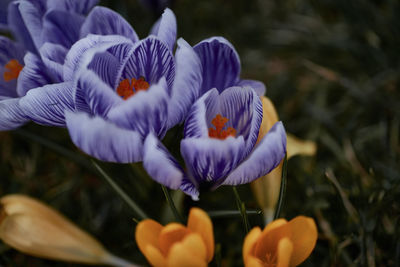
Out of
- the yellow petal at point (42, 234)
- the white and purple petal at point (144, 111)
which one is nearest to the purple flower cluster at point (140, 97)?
the white and purple petal at point (144, 111)

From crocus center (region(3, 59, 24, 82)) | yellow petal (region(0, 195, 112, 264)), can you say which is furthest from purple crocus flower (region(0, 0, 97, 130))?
yellow petal (region(0, 195, 112, 264))

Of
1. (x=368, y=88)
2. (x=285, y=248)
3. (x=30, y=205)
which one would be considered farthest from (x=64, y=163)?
(x=368, y=88)

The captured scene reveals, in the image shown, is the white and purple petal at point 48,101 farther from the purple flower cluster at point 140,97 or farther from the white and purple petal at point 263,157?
the white and purple petal at point 263,157

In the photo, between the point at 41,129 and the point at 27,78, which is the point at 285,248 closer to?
the point at 27,78

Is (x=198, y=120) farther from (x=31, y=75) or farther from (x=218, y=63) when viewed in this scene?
(x=31, y=75)

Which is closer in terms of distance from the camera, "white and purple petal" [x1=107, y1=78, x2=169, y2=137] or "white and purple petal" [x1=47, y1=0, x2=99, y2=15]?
"white and purple petal" [x1=107, y1=78, x2=169, y2=137]

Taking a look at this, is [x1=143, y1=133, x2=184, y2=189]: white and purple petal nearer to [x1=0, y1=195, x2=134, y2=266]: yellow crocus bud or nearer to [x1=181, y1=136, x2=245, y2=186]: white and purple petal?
[x1=181, y1=136, x2=245, y2=186]: white and purple petal
